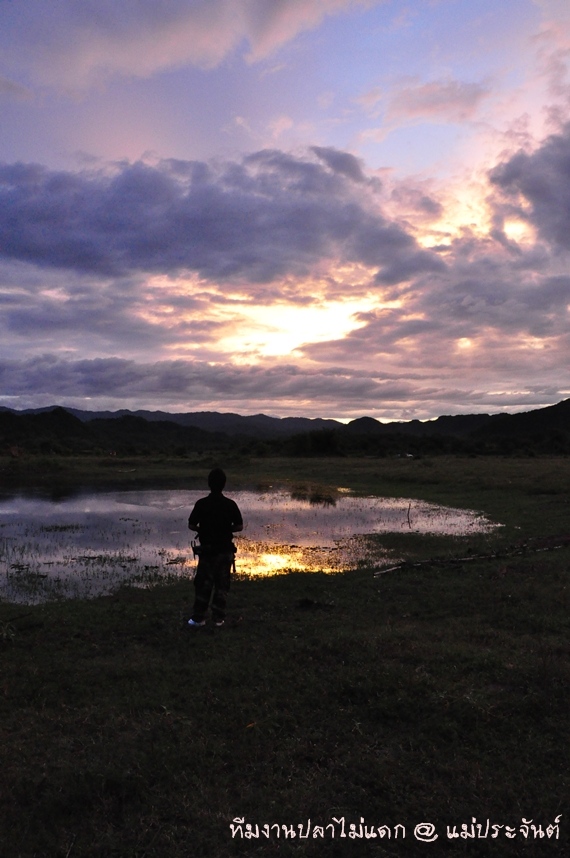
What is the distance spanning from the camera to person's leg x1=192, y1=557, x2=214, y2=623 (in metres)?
9.39

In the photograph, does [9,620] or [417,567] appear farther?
[417,567]

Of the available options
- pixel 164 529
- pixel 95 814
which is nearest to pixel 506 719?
pixel 95 814

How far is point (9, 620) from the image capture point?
381 inches

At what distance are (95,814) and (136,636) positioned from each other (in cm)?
450

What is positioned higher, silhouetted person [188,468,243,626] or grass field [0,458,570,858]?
silhouetted person [188,468,243,626]

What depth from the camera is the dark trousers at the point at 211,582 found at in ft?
30.8

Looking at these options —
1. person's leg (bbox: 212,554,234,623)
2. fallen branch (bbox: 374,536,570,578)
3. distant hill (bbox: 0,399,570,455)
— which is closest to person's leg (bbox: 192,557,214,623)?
person's leg (bbox: 212,554,234,623)

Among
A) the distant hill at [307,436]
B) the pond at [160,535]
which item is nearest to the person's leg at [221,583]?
Result: the pond at [160,535]

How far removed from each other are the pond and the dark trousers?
4.56m

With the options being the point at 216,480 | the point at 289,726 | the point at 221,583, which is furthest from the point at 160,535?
the point at 289,726

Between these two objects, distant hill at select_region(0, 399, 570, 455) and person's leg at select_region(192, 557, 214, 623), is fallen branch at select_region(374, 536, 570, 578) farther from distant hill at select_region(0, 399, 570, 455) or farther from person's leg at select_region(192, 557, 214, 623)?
distant hill at select_region(0, 399, 570, 455)

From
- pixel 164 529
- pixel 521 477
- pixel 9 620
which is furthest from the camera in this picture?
pixel 521 477

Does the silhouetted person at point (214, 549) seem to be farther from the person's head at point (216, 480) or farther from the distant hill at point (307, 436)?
the distant hill at point (307, 436)

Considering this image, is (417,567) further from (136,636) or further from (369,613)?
(136,636)
